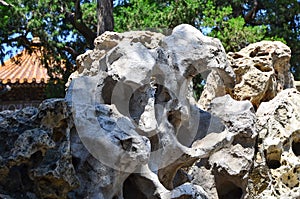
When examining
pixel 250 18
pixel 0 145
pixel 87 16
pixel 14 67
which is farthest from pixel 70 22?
pixel 0 145

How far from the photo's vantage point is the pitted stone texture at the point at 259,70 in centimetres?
497

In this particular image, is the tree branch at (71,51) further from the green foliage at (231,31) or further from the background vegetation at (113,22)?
the green foliage at (231,31)

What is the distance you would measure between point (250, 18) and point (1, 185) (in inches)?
329

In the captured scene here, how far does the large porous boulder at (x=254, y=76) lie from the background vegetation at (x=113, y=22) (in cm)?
218

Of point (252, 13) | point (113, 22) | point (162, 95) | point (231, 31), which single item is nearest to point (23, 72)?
point (113, 22)

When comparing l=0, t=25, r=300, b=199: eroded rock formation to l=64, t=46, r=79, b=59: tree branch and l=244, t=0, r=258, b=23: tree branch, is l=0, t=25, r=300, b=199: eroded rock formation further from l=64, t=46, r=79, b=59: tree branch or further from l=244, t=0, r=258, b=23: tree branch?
→ l=244, t=0, r=258, b=23: tree branch

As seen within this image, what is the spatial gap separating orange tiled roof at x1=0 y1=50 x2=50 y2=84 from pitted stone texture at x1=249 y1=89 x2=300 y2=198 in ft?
17.2

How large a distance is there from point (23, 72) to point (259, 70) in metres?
6.07

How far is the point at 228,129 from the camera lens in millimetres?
4168

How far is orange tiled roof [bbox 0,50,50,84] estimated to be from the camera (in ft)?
29.9

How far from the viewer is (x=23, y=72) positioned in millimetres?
10047

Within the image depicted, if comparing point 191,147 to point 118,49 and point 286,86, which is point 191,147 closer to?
point 118,49

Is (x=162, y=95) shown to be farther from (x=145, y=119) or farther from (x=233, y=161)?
(x=233, y=161)

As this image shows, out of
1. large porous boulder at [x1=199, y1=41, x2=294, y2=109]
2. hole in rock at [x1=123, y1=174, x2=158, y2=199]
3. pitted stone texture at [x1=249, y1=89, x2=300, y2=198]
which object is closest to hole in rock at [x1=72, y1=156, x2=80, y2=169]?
hole in rock at [x1=123, y1=174, x2=158, y2=199]
